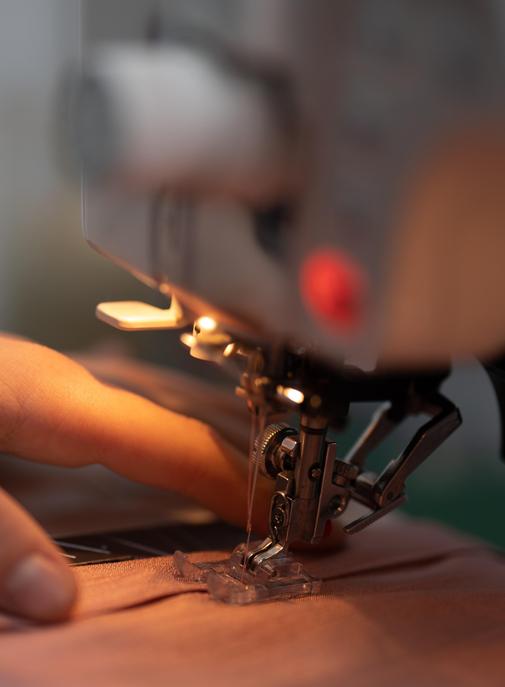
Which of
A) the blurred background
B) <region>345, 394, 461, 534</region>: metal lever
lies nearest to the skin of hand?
<region>345, 394, 461, 534</region>: metal lever

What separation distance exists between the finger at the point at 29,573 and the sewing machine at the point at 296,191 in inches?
6.7

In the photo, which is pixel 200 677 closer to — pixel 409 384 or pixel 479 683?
pixel 479 683

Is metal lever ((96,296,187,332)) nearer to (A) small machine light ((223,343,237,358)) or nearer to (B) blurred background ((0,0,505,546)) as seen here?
(A) small machine light ((223,343,237,358))

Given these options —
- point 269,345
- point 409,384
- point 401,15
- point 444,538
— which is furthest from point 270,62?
point 444,538

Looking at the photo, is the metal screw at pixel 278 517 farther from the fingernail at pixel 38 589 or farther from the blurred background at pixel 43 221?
the blurred background at pixel 43 221

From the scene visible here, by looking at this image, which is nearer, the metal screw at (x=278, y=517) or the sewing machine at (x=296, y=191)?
the sewing machine at (x=296, y=191)

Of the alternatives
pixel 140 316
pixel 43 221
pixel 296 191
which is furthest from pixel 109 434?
pixel 43 221

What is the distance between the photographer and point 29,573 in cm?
80

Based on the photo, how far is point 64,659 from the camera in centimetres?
76

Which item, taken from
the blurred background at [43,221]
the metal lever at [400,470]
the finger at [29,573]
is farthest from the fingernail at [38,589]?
the blurred background at [43,221]

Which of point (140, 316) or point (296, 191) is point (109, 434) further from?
point (296, 191)

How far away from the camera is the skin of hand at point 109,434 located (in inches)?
40.1

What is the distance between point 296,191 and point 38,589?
1.26ft

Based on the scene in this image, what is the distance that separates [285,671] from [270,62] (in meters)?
0.45
